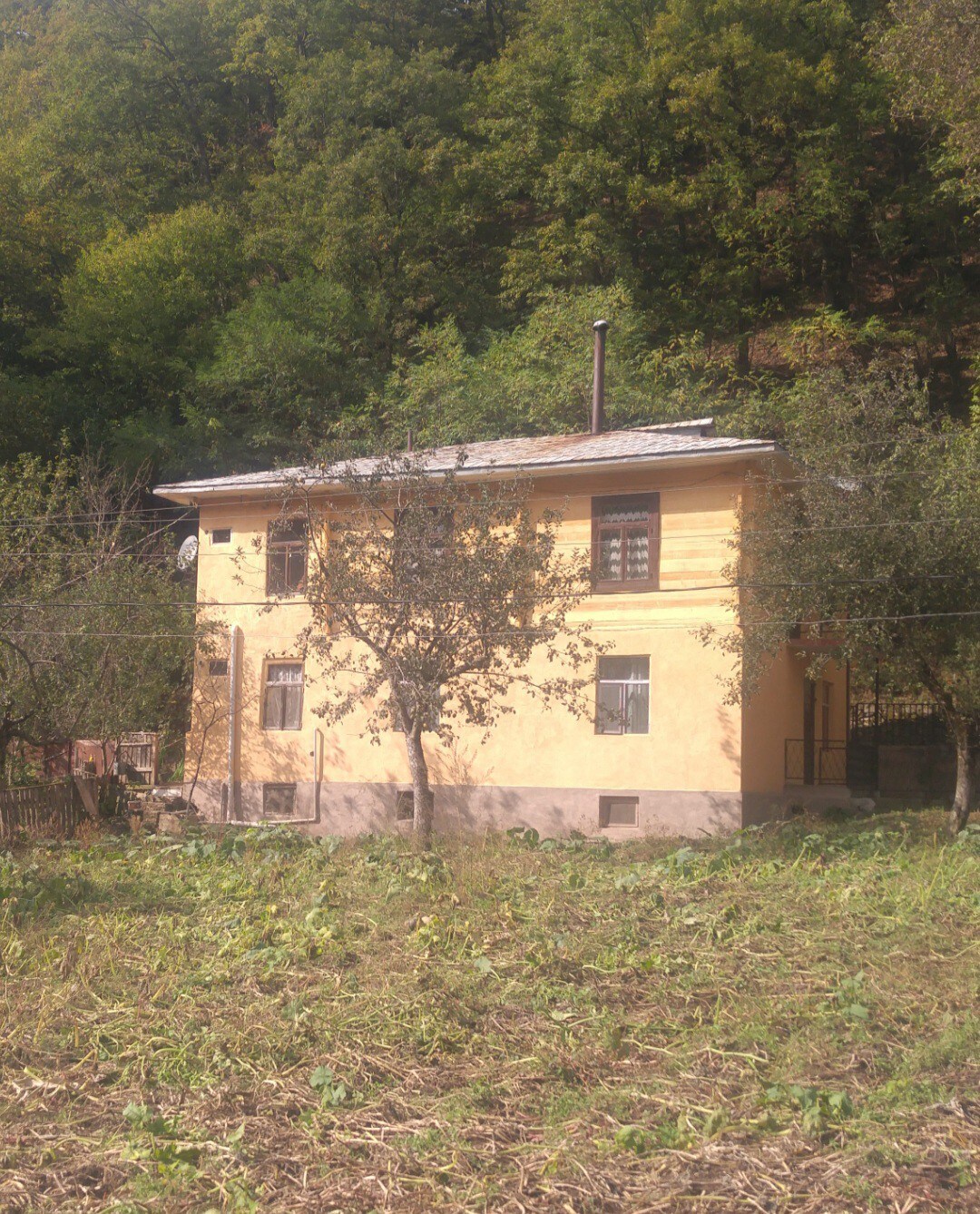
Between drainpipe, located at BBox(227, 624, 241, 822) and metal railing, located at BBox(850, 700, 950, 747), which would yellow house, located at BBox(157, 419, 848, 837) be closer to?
drainpipe, located at BBox(227, 624, 241, 822)

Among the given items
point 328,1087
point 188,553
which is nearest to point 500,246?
point 188,553

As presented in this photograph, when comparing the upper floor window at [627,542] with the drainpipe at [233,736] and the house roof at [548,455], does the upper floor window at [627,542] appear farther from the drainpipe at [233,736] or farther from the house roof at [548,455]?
the drainpipe at [233,736]

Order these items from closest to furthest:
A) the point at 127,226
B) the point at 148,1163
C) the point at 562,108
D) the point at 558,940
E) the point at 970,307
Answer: the point at 148,1163 → the point at 558,940 → the point at 970,307 → the point at 562,108 → the point at 127,226

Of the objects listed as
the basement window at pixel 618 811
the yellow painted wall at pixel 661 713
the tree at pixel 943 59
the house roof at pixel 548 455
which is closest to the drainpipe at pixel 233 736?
the yellow painted wall at pixel 661 713

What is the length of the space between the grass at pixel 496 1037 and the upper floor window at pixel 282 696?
1022 cm

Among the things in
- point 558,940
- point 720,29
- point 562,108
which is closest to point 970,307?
point 720,29

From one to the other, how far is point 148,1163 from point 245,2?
51304 mm

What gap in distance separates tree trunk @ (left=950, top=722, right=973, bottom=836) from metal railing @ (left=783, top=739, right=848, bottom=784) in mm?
5393

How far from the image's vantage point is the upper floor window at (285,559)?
26.6 m

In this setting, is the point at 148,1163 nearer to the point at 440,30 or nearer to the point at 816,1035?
the point at 816,1035

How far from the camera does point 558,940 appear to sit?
1249cm

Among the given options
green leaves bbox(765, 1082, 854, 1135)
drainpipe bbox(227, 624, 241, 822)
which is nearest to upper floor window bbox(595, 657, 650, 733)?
drainpipe bbox(227, 624, 241, 822)

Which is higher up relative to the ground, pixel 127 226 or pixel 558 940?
pixel 127 226

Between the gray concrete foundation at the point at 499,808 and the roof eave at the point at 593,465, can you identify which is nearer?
the roof eave at the point at 593,465
